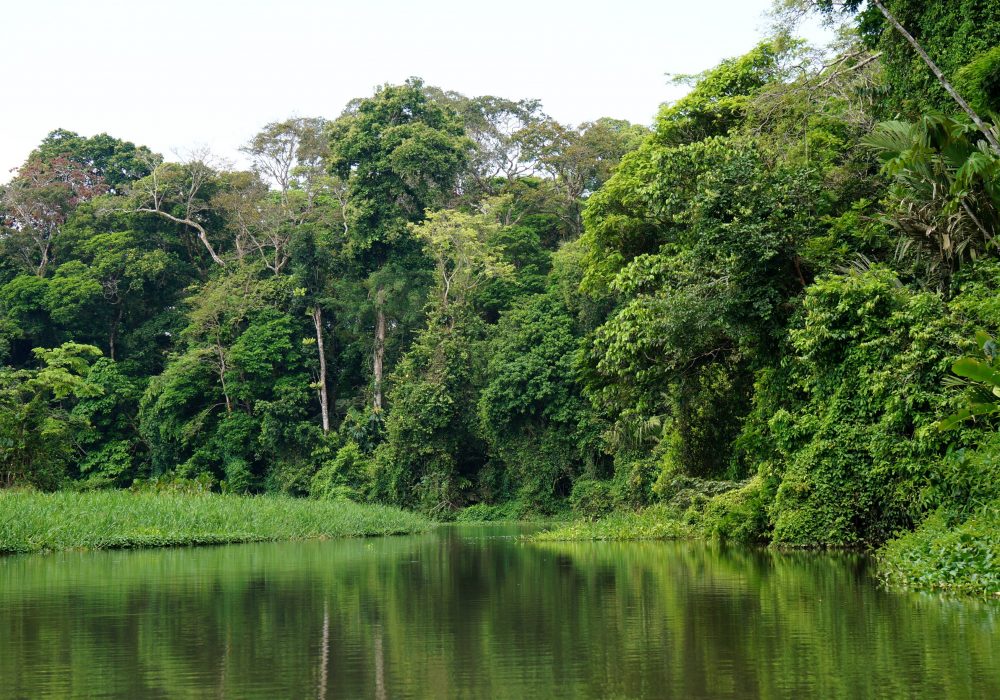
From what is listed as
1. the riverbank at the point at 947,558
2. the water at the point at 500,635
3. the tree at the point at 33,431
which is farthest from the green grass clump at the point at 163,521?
the riverbank at the point at 947,558

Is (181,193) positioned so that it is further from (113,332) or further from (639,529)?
(639,529)

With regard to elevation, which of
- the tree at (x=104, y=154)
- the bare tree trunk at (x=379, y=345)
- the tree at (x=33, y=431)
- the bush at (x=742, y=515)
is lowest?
the bush at (x=742, y=515)

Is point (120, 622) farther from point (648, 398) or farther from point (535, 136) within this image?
point (535, 136)

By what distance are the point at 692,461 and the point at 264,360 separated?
23.1 metres

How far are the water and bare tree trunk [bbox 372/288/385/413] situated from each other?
94.5ft

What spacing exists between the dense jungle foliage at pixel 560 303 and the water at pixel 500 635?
323 cm

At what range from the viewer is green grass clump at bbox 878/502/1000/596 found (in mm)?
10406

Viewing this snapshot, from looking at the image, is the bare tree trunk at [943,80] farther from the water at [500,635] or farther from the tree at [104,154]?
the tree at [104,154]

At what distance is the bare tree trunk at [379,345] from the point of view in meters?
43.8

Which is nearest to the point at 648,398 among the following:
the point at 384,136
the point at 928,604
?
the point at 928,604

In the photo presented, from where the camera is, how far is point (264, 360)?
43.7m

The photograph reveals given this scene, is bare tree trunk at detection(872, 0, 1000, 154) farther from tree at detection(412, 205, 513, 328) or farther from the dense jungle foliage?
tree at detection(412, 205, 513, 328)

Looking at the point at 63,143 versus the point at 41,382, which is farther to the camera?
the point at 63,143

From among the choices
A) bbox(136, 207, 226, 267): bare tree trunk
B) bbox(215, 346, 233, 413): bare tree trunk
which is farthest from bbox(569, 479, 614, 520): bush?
bbox(136, 207, 226, 267): bare tree trunk
